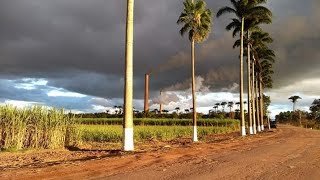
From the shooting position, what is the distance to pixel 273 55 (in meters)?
66.8

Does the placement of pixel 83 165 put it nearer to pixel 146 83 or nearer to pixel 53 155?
pixel 53 155

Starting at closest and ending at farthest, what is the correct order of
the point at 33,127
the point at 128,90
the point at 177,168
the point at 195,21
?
the point at 177,168, the point at 128,90, the point at 33,127, the point at 195,21

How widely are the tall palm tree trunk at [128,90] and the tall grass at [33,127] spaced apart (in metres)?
4.61

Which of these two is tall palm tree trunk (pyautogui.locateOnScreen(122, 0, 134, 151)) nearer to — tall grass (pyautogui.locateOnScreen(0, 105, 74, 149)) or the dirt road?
the dirt road

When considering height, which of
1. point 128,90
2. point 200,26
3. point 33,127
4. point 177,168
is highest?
point 200,26

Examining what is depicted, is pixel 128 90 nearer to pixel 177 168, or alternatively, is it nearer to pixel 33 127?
pixel 33 127

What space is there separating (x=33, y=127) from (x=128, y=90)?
5.49 meters

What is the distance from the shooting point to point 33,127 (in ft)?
72.9

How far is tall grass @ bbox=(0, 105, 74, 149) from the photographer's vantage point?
21375mm

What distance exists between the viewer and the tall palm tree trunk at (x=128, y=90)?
2031cm

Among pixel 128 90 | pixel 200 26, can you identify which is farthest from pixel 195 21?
pixel 128 90

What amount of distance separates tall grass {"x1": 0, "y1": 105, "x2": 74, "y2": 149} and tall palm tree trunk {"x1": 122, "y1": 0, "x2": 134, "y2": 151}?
4.61 m

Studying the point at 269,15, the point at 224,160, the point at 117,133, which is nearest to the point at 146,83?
the point at 269,15

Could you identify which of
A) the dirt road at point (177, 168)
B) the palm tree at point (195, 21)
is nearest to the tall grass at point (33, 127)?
the dirt road at point (177, 168)
